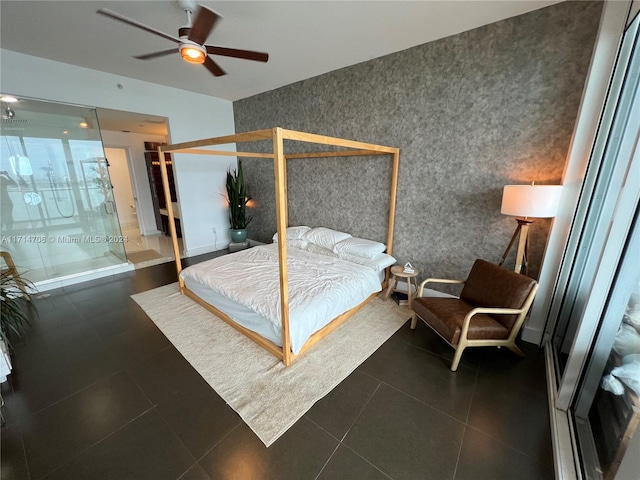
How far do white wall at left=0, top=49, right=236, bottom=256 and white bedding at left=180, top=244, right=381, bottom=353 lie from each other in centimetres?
193

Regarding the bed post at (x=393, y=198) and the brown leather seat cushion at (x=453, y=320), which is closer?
the brown leather seat cushion at (x=453, y=320)

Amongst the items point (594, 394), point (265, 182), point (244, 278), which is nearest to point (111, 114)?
point (265, 182)

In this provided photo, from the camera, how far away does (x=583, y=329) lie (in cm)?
147

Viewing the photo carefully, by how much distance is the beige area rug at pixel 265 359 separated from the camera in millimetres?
1673

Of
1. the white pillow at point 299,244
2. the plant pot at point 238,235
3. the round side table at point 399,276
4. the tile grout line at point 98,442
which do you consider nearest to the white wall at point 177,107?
the plant pot at point 238,235

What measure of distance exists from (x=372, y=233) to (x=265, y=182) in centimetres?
243

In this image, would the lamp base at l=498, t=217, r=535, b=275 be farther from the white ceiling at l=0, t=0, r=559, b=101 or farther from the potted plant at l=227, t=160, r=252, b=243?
the potted plant at l=227, t=160, r=252, b=243

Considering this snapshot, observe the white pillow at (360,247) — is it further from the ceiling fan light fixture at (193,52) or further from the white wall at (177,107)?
the white wall at (177,107)

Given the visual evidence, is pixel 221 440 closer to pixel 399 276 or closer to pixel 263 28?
pixel 399 276

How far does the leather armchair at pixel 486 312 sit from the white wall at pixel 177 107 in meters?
4.20

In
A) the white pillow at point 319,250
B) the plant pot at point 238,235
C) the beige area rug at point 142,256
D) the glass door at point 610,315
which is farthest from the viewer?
the plant pot at point 238,235

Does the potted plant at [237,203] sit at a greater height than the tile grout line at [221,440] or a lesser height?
greater

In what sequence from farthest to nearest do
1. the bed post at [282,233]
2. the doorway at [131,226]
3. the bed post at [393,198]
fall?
1. the doorway at [131,226]
2. the bed post at [393,198]
3. the bed post at [282,233]

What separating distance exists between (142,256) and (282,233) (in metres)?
4.08
